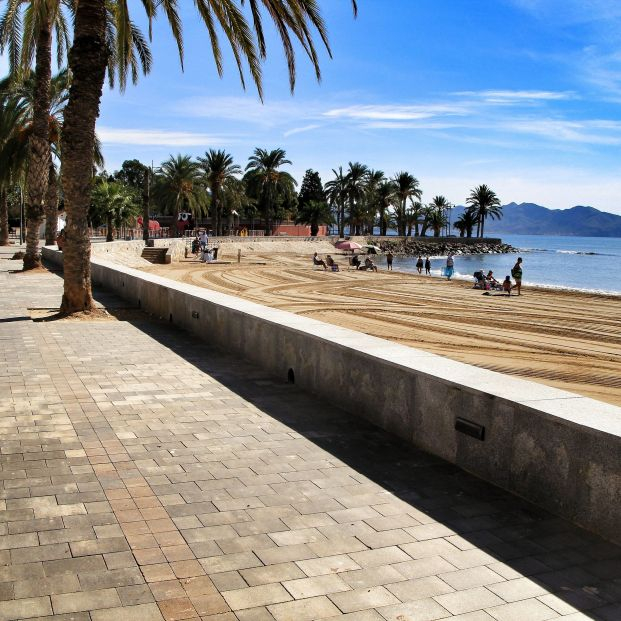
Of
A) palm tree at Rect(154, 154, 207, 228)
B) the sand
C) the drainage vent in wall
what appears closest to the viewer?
the drainage vent in wall

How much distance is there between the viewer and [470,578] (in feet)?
11.7

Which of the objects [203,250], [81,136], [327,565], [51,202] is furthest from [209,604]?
[203,250]

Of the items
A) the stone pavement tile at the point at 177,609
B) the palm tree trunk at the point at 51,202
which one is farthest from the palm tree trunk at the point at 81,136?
the palm tree trunk at the point at 51,202

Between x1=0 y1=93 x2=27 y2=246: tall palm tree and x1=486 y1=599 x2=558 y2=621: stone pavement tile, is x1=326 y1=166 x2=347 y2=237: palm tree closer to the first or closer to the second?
x1=0 y1=93 x2=27 y2=246: tall palm tree

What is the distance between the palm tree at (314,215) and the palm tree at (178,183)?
28543 millimetres

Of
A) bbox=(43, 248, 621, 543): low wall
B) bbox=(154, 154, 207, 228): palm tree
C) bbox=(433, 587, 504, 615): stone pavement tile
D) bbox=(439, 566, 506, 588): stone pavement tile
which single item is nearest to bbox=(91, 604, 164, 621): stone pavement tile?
bbox=(433, 587, 504, 615): stone pavement tile

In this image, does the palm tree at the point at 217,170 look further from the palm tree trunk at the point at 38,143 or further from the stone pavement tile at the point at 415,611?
the stone pavement tile at the point at 415,611

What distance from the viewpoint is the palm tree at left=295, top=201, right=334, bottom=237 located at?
9062 centimetres

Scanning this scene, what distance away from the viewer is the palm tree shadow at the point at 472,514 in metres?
3.56

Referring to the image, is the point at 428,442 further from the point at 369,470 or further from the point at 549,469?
the point at 549,469

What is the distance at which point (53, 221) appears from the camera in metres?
35.8

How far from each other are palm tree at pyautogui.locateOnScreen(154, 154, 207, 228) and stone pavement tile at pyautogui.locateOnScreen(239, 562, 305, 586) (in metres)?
60.7

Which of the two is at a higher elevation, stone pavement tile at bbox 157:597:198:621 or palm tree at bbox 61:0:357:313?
palm tree at bbox 61:0:357:313

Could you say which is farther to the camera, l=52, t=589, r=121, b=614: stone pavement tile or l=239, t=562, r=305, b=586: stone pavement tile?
l=239, t=562, r=305, b=586: stone pavement tile
